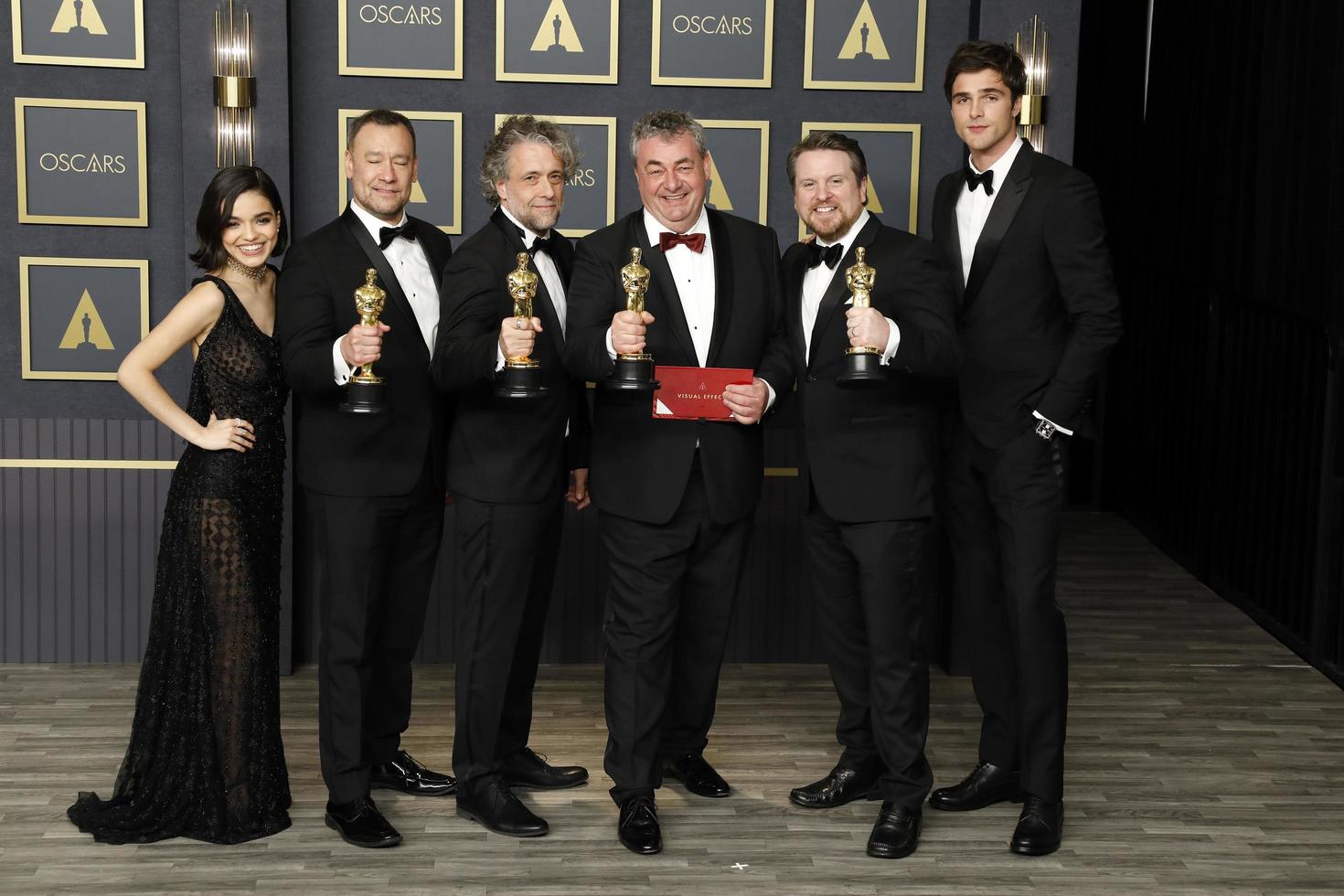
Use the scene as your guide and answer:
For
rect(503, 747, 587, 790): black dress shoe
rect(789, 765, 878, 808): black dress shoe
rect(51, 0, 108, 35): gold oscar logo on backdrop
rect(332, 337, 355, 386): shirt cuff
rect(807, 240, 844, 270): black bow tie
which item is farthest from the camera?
rect(51, 0, 108, 35): gold oscar logo on backdrop

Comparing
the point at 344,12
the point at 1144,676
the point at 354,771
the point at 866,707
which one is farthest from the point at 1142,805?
the point at 344,12

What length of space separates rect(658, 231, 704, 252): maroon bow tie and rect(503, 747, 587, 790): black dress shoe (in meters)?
1.53

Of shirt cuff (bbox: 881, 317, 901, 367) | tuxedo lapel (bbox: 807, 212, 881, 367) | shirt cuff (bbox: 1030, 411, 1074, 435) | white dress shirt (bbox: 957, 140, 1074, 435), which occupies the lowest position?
shirt cuff (bbox: 1030, 411, 1074, 435)

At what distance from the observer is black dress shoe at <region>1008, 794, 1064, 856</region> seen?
3.85 metres

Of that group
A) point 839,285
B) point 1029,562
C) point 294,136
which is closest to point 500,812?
point 1029,562

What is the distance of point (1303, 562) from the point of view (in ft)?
19.5

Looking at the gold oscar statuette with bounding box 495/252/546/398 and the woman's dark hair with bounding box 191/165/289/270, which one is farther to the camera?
the woman's dark hair with bounding box 191/165/289/270

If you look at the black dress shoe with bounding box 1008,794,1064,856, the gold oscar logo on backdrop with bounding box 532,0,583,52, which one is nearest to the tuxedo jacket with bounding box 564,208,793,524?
the black dress shoe with bounding box 1008,794,1064,856

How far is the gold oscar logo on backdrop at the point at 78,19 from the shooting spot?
16.5 ft

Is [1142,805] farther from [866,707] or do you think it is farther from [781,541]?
[781,541]

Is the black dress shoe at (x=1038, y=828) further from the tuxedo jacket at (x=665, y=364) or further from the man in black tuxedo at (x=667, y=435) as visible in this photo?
the tuxedo jacket at (x=665, y=364)

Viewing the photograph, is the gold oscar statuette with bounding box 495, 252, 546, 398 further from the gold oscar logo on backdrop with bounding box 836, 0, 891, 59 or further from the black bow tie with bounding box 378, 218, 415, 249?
the gold oscar logo on backdrop with bounding box 836, 0, 891, 59

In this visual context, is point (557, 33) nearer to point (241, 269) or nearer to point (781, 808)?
point (241, 269)

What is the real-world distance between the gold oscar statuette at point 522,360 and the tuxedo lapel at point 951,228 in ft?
3.81
